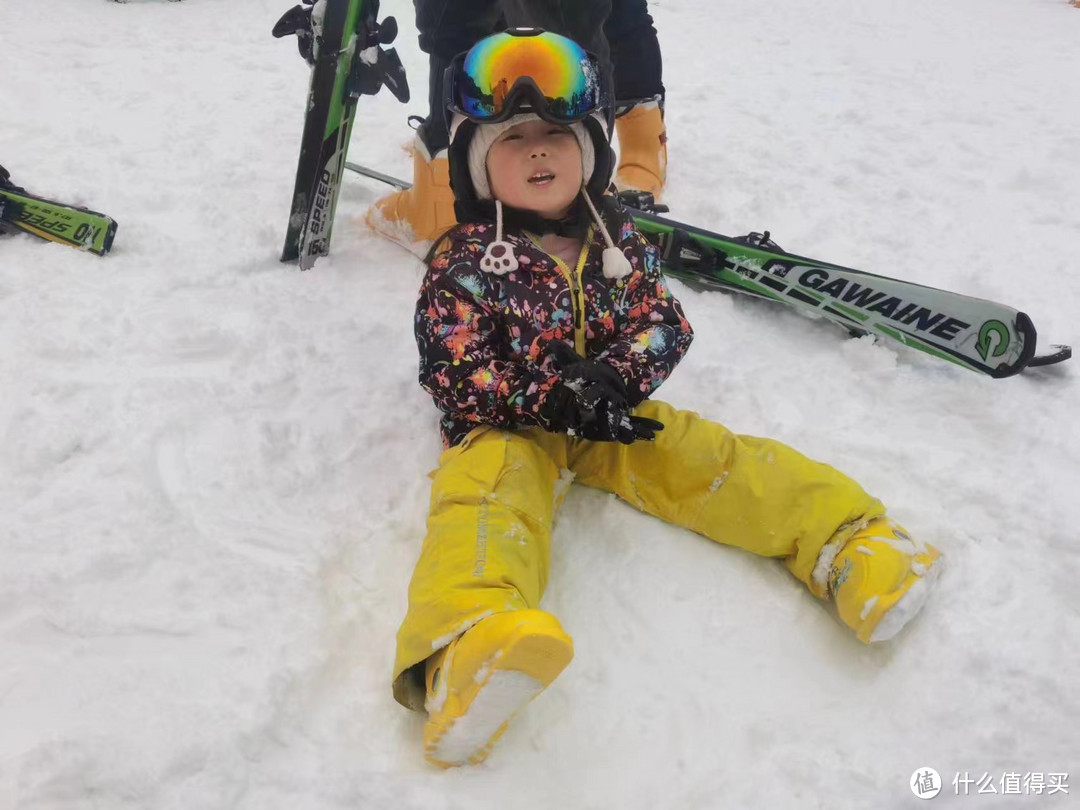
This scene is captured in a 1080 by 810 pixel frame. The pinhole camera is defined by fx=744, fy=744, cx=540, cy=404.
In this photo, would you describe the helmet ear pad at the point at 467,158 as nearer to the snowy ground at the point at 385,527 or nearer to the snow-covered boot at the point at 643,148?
the snowy ground at the point at 385,527

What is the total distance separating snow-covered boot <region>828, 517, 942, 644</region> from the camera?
6.24ft

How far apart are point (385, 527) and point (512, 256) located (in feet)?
3.01

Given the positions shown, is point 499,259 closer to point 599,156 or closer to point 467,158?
point 467,158

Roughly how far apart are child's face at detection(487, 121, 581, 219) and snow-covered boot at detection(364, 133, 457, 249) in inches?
42.8

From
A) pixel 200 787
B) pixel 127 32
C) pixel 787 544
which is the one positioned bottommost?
pixel 200 787

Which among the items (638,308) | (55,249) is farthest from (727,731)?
(55,249)

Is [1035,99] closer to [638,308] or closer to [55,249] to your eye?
[638,308]

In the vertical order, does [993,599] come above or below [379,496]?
above

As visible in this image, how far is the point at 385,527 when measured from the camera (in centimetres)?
230

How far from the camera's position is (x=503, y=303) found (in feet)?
7.39

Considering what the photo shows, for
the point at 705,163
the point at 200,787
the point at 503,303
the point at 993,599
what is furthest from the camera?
the point at 705,163

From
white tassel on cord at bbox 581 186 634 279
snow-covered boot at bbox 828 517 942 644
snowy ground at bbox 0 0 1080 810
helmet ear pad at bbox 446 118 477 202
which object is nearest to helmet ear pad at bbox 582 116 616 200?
white tassel on cord at bbox 581 186 634 279

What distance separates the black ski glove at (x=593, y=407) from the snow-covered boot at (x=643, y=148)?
2.28 meters

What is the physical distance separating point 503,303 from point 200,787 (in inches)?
57.1
